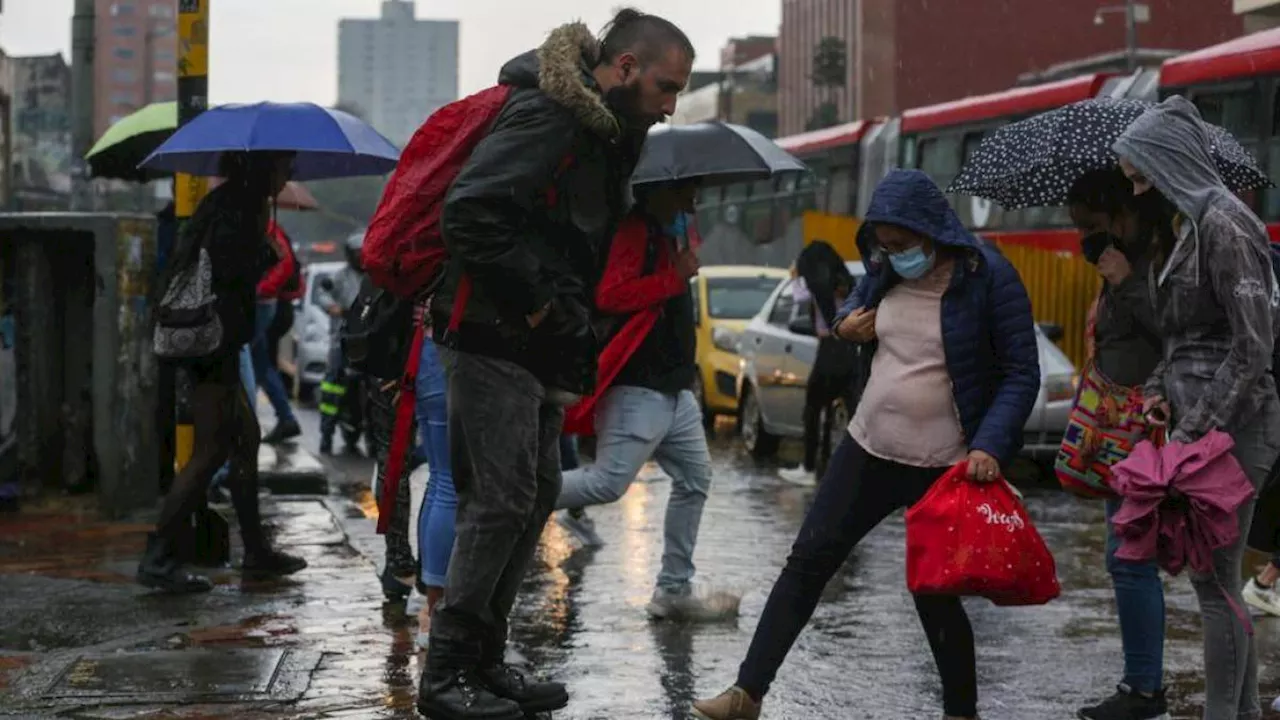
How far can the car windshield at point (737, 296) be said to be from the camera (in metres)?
20.1

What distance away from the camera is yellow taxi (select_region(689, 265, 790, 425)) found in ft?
63.7

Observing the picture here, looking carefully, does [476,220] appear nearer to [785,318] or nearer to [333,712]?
[333,712]

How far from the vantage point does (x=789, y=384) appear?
54.2ft

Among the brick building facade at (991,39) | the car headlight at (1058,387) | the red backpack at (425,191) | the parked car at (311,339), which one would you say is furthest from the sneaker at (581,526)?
the brick building facade at (991,39)

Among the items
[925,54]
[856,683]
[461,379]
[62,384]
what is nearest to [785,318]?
[62,384]

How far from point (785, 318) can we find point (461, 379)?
35.8 feet

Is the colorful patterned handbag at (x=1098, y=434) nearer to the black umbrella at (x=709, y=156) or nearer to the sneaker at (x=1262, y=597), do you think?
the black umbrella at (x=709, y=156)

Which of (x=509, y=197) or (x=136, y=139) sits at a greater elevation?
(x=136, y=139)

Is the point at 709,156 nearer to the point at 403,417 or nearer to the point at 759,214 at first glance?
the point at 403,417

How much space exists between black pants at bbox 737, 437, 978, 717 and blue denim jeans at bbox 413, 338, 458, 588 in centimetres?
126

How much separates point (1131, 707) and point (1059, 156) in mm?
1630

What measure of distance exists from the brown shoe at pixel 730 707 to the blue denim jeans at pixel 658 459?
2.07m

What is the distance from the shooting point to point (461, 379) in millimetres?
6188

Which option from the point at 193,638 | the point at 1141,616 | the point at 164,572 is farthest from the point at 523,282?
the point at 164,572
